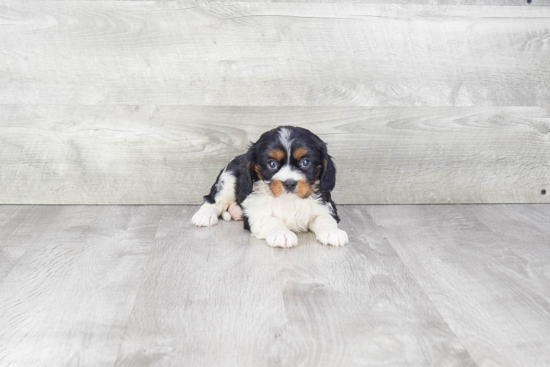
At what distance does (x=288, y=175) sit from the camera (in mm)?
2350

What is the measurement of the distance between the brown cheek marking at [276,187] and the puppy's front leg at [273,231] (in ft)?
0.52

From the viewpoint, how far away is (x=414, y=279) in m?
2.02

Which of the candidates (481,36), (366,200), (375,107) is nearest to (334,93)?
(375,107)

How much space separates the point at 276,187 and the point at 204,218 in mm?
482

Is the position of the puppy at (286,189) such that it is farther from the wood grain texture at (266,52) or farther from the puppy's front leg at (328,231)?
the wood grain texture at (266,52)

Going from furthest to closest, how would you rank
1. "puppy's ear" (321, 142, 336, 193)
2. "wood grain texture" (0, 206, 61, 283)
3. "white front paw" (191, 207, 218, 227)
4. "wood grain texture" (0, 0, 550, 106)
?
"wood grain texture" (0, 0, 550, 106), "white front paw" (191, 207, 218, 227), "puppy's ear" (321, 142, 336, 193), "wood grain texture" (0, 206, 61, 283)

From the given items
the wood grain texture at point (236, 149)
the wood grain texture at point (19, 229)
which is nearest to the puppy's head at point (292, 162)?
the wood grain texture at point (236, 149)

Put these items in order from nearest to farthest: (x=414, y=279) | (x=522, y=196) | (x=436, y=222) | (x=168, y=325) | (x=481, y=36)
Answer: (x=168, y=325) < (x=414, y=279) < (x=436, y=222) < (x=481, y=36) < (x=522, y=196)

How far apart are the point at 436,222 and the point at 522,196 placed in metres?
0.72

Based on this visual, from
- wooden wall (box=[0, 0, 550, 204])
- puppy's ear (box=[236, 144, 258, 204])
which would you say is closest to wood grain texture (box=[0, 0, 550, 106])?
wooden wall (box=[0, 0, 550, 204])

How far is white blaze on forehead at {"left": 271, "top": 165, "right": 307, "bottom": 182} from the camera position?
7.67 feet

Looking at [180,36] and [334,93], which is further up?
[180,36]

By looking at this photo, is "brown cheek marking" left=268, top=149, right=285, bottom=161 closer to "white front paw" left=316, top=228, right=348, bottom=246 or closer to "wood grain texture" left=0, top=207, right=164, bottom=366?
"white front paw" left=316, top=228, right=348, bottom=246

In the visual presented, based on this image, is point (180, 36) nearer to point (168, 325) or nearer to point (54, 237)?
point (54, 237)
